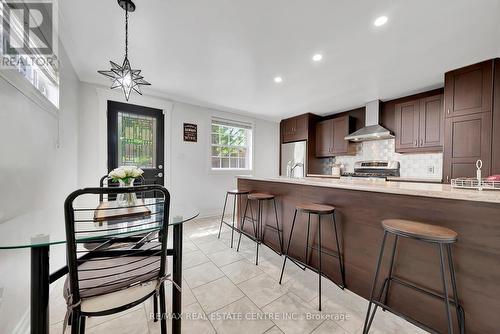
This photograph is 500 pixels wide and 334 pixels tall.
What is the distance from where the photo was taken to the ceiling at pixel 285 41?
1643 mm

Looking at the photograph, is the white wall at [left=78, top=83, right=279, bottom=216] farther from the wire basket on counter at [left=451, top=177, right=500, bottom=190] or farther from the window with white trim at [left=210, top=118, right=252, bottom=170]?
the wire basket on counter at [left=451, top=177, right=500, bottom=190]

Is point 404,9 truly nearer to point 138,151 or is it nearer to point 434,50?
point 434,50

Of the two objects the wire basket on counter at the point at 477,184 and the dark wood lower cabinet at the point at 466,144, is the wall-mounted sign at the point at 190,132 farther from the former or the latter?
the dark wood lower cabinet at the point at 466,144

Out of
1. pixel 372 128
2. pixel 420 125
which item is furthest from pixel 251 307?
pixel 420 125

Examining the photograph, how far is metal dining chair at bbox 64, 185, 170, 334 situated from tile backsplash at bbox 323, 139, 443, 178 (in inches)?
172

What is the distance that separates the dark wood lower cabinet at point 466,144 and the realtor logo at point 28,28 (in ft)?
14.5

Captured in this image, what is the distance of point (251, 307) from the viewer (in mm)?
1550

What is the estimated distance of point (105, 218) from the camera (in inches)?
46.9

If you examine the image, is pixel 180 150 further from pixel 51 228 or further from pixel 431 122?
pixel 431 122

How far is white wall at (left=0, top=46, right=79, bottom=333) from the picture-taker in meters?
1.07

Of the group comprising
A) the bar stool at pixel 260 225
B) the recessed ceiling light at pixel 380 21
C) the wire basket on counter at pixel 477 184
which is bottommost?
the bar stool at pixel 260 225

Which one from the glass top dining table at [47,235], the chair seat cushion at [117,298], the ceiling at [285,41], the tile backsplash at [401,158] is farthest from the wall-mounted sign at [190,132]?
the tile backsplash at [401,158]

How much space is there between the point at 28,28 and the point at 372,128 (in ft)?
15.5

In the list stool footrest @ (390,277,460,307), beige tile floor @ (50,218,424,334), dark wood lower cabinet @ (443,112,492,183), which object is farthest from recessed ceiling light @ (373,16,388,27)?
beige tile floor @ (50,218,424,334)
